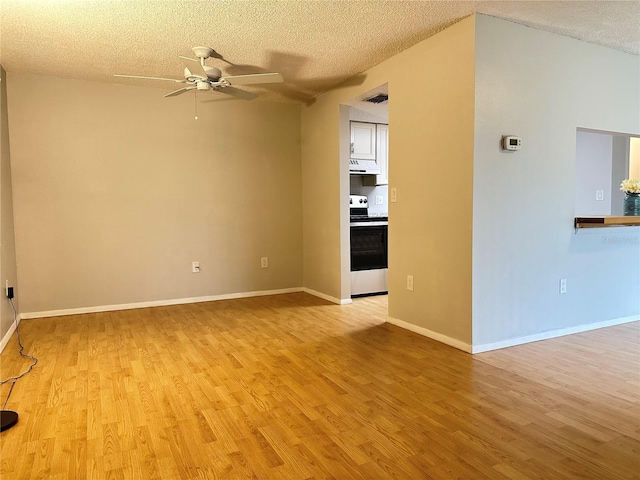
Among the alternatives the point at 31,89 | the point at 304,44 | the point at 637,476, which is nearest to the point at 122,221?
the point at 31,89

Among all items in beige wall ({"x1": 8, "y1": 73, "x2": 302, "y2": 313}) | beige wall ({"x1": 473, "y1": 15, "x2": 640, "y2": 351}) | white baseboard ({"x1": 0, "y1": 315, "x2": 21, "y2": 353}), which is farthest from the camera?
beige wall ({"x1": 8, "y1": 73, "x2": 302, "y2": 313})

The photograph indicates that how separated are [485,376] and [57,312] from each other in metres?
4.04

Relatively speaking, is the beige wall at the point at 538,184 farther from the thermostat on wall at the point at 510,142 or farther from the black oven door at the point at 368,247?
the black oven door at the point at 368,247

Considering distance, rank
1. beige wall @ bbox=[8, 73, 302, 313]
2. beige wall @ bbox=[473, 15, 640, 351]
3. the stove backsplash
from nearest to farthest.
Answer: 1. beige wall @ bbox=[473, 15, 640, 351]
2. beige wall @ bbox=[8, 73, 302, 313]
3. the stove backsplash

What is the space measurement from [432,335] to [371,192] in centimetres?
284

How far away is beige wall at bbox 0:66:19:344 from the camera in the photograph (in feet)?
11.8

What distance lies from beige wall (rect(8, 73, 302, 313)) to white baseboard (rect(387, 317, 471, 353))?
2056 mm

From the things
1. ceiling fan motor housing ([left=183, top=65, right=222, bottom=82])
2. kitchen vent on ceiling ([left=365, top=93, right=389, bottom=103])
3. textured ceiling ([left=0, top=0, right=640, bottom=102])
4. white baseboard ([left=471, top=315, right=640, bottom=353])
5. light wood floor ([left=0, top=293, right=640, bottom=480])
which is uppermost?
textured ceiling ([left=0, top=0, right=640, bottom=102])

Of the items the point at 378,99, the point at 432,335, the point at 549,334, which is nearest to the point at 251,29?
the point at 378,99

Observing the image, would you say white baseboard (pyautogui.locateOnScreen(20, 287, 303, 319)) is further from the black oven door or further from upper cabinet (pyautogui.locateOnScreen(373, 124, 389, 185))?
upper cabinet (pyautogui.locateOnScreen(373, 124, 389, 185))

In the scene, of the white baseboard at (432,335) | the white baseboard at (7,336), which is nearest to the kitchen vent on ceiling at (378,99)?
the white baseboard at (432,335)

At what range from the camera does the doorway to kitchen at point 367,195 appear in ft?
16.6

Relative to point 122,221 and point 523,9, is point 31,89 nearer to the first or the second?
point 122,221

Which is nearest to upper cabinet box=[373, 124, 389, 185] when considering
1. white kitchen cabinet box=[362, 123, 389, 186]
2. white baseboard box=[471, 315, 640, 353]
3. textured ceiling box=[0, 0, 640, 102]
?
white kitchen cabinet box=[362, 123, 389, 186]
